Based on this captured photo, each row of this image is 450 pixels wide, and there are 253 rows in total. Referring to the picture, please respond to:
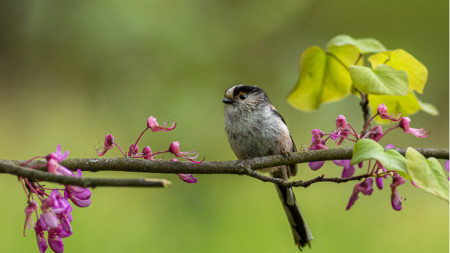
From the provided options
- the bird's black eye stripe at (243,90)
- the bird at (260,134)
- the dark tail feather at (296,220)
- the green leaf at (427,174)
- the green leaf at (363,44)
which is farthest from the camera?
the bird's black eye stripe at (243,90)

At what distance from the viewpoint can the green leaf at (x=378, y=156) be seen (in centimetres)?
132

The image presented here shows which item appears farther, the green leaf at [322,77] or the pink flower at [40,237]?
the green leaf at [322,77]

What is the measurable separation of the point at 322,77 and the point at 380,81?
0.48 m

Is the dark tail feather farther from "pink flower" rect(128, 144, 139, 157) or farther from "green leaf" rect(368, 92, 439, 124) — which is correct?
"pink flower" rect(128, 144, 139, 157)

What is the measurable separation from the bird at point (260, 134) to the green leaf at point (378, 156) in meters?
1.14

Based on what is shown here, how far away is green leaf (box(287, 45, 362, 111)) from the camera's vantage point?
2.06 m

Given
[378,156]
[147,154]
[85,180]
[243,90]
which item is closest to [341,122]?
[378,156]

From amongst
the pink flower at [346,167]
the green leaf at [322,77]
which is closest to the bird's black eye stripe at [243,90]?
the green leaf at [322,77]

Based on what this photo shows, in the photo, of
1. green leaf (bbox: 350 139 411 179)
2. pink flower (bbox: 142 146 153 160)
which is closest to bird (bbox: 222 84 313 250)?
pink flower (bbox: 142 146 153 160)

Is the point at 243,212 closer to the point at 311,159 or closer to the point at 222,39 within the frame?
the point at 222,39

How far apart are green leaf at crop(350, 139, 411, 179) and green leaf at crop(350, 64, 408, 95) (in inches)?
11.0

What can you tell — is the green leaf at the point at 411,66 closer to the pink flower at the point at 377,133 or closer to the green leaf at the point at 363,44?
the green leaf at the point at 363,44

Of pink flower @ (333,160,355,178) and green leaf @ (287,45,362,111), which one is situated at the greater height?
green leaf @ (287,45,362,111)

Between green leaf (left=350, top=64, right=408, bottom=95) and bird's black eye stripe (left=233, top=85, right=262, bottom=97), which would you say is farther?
bird's black eye stripe (left=233, top=85, right=262, bottom=97)
